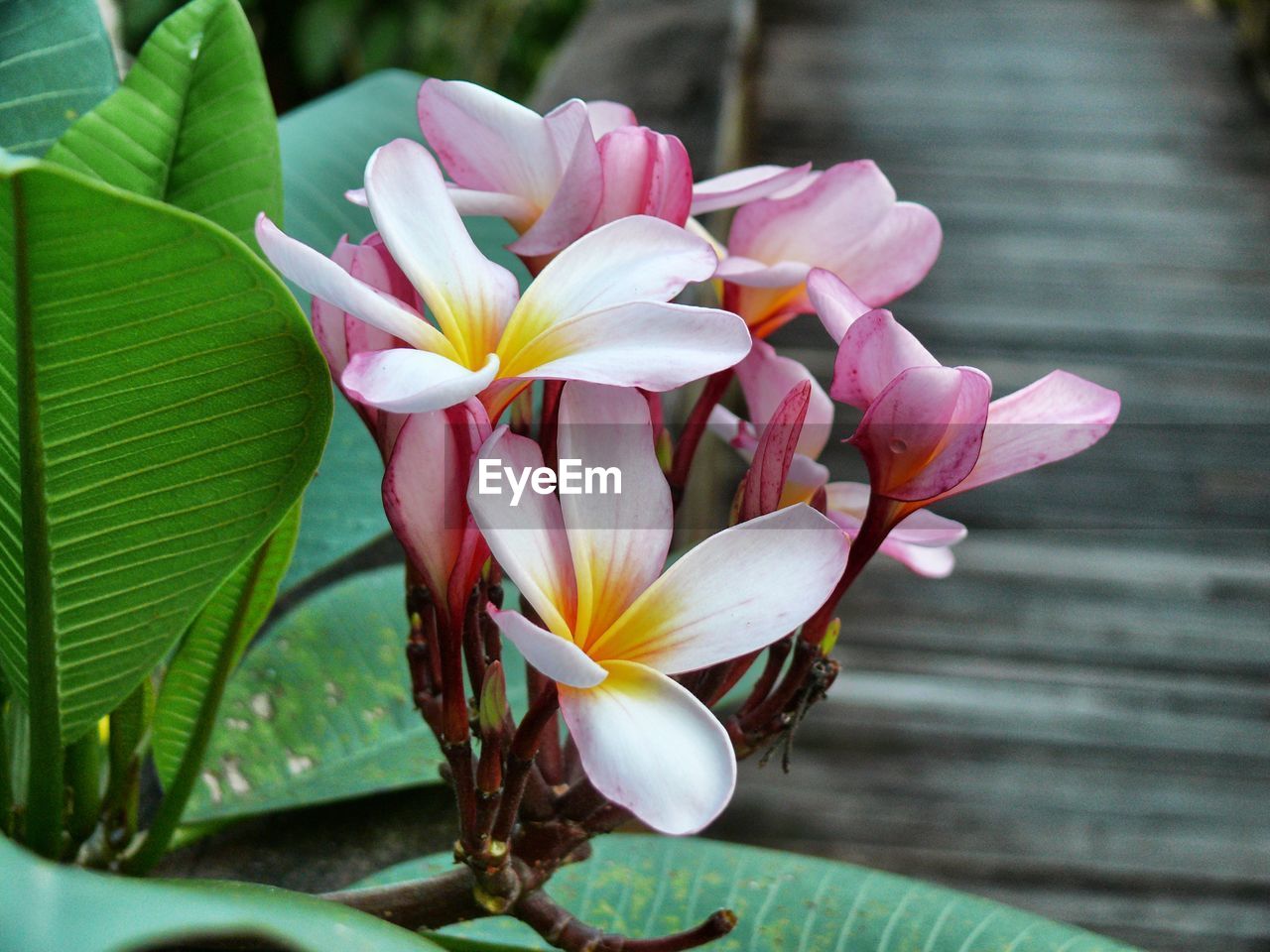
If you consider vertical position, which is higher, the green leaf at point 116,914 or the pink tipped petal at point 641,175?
the pink tipped petal at point 641,175

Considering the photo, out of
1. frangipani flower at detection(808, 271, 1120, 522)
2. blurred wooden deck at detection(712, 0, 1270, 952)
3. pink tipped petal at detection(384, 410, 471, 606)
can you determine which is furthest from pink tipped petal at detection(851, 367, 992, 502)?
blurred wooden deck at detection(712, 0, 1270, 952)

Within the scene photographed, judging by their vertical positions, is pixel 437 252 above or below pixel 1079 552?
above

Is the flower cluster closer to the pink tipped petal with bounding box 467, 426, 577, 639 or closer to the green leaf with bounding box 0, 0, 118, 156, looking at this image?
the pink tipped petal with bounding box 467, 426, 577, 639

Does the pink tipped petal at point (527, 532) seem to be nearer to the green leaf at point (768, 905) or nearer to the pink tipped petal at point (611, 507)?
the pink tipped petal at point (611, 507)

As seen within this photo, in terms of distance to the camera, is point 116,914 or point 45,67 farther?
point 45,67

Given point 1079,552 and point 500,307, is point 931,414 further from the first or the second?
point 1079,552

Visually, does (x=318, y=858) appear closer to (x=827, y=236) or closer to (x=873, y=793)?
(x=827, y=236)

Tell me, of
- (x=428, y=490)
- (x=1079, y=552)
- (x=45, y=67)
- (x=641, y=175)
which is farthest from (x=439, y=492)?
(x=1079, y=552)

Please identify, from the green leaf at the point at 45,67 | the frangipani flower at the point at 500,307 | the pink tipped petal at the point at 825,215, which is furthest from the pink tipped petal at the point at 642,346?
the green leaf at the point at 45,67
